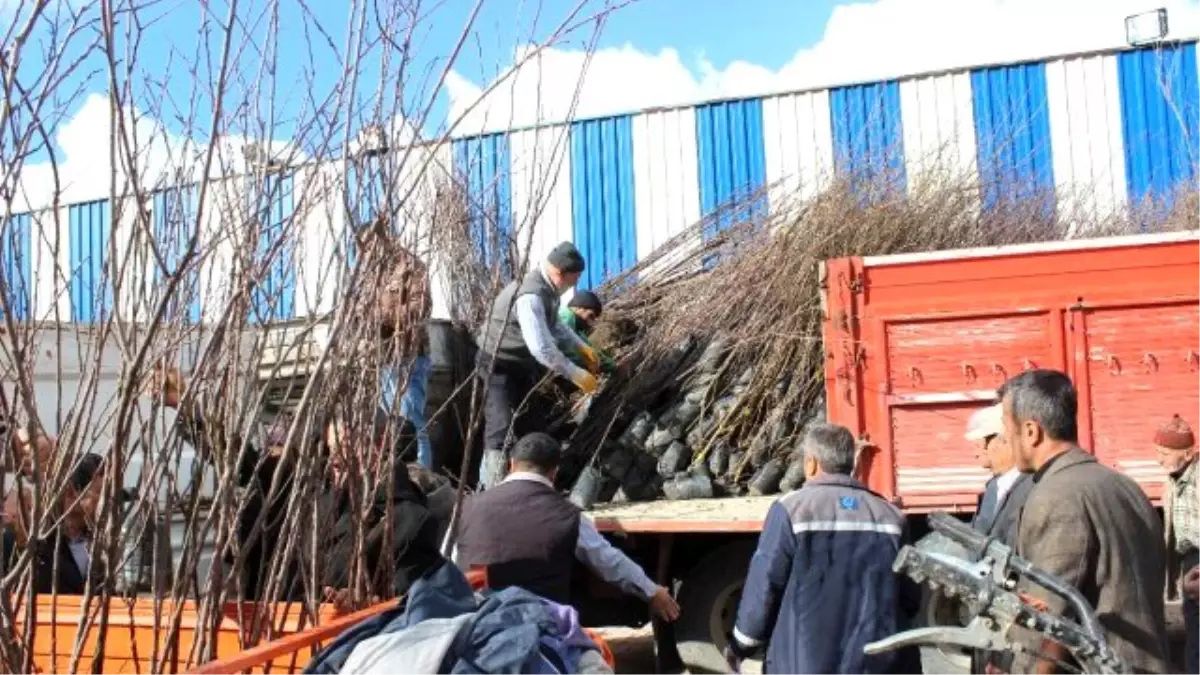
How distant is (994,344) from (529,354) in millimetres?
2482

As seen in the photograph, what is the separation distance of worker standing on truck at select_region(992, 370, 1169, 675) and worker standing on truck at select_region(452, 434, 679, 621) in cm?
198

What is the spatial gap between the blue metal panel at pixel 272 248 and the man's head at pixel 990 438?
113 inches

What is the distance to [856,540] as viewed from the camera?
4035mm

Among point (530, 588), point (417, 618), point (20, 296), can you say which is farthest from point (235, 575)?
point (530, 588)

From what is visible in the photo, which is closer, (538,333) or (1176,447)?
(1176,447)

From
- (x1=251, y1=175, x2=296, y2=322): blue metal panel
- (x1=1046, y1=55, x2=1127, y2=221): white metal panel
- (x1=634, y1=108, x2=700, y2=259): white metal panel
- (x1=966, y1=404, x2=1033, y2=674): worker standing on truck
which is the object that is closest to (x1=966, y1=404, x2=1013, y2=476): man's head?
(x1=966, y1=404, x2=1033, y2=674): worker standing on truck

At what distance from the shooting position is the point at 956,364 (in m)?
5.87

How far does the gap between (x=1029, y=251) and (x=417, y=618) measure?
13.9ft

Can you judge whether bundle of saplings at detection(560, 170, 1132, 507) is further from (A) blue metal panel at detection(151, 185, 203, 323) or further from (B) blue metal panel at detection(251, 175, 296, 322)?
(A) blue metal panel at detection(151, 185, 203, 323)

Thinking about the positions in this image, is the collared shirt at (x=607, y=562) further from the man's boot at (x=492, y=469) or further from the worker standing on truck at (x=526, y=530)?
the man's boot at (x=492, y=469)

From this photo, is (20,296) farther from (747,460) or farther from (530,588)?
(747,460)

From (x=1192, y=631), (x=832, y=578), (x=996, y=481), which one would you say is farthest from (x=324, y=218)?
(x=1192, y=631)

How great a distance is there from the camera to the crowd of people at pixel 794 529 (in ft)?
9.69

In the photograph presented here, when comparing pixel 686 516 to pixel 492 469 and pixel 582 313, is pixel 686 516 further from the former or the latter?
pixel 582 313
